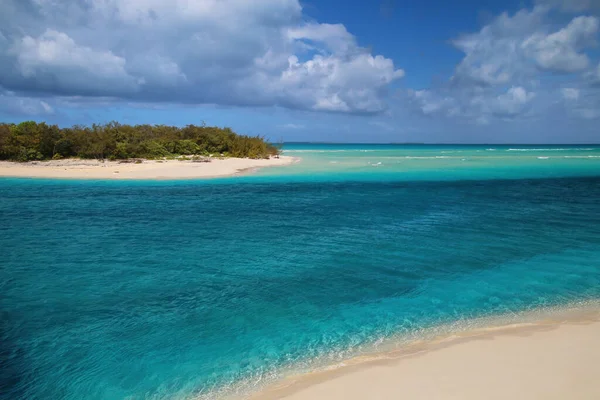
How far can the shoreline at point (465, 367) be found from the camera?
17.5 feet

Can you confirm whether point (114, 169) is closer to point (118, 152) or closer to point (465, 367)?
point (118, 152)

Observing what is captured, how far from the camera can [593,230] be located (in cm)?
1550

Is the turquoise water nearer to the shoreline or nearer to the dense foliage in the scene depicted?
the shoreline

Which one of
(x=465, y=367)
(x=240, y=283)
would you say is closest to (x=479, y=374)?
(x=465, y=367)

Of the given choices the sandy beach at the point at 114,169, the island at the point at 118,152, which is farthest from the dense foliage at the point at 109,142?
the sandy beach at the point at 114,169

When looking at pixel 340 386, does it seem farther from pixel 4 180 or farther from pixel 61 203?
pixel 4 180

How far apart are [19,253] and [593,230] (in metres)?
19.9

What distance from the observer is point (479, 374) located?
572 cm

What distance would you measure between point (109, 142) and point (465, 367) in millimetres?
49405

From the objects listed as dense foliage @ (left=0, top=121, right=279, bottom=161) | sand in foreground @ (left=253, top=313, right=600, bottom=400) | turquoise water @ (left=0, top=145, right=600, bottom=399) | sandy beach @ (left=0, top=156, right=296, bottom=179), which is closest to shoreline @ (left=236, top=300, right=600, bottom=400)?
sand in foreground @ (left=253, top=313, right=600, bottom=400)

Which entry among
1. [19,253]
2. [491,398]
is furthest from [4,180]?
[491,398]

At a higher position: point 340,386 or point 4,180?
point 4,180

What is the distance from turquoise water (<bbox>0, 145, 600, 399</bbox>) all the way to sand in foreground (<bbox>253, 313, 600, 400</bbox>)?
796 millimetres

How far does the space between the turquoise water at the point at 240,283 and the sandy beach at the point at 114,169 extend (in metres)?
16.1
